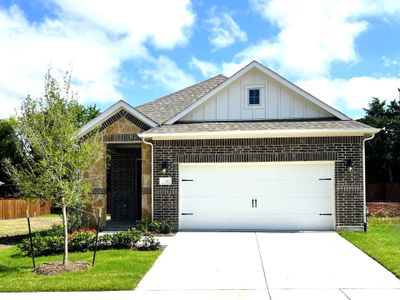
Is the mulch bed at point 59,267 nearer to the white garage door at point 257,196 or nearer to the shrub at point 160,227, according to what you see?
the shrub at point 160,227

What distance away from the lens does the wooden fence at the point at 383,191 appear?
34031 mm

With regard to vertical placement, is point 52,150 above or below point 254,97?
below

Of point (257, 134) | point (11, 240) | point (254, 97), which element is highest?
point (254, 97)

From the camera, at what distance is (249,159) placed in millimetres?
14570

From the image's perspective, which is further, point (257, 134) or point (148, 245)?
point (257, 134)

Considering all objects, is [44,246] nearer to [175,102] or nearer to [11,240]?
[11,240]

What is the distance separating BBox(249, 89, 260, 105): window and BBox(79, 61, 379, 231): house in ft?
0.12

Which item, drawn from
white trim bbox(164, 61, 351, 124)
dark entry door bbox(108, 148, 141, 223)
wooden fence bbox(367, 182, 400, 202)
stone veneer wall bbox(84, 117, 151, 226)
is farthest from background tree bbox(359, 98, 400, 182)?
stone veneer wall bbox(84, 117, 151, 226)

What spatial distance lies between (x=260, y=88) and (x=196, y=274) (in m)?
8.89

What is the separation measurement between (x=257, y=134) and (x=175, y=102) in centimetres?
575

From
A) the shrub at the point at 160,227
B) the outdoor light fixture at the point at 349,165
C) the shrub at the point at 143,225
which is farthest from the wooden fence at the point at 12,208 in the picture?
the outdoor light fixture at the point at 349,165

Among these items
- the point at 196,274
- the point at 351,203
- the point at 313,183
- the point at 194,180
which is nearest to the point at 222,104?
the point at 194,180

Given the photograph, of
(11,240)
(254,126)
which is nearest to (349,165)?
(254,126)

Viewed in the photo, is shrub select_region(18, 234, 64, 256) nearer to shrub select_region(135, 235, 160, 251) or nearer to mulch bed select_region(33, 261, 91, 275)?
mulch bed select_region(33, 261, 91, 275)
